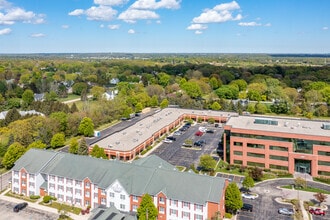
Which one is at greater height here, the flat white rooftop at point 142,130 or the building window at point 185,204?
the flat white rooftop at point 142,130

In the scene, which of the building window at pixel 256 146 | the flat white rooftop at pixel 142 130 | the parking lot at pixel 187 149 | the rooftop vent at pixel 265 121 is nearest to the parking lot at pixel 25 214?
the flat white rooftop at pixel 142 130

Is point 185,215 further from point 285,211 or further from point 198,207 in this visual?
point 285,211

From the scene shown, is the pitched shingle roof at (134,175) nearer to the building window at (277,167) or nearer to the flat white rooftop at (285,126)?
the flat white rooftop at (285,126)

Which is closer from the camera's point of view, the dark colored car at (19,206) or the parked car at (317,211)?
the parked car at (317,211)

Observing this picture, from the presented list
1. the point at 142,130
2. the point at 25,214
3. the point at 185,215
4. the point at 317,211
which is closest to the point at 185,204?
the point at 185,215

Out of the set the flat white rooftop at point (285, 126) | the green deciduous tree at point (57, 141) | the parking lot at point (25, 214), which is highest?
the flat white rooftop at point (285, 126)
